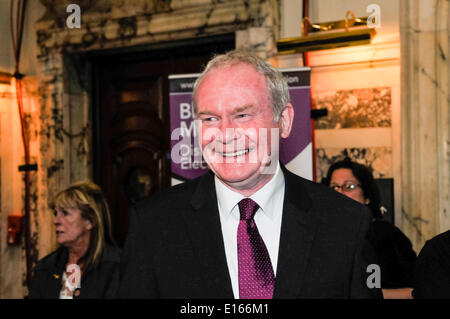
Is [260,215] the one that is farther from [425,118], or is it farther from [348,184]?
[425,118]

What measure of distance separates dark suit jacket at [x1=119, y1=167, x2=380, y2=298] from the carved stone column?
1763 mm

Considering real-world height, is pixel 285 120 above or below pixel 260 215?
above

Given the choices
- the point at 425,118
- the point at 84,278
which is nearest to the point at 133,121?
the point at 84,278

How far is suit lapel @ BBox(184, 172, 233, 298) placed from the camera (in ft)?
4.30

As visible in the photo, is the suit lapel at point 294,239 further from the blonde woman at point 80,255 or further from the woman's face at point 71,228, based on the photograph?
the woman's face at point 71,228

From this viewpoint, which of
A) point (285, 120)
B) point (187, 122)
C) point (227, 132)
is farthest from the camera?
point (187, 122)

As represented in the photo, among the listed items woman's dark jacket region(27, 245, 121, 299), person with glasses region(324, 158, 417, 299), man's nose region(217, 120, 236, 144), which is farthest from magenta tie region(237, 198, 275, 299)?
woman's dark jacket region(27, 245, 121, 299)

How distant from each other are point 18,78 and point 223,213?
3.36 meters

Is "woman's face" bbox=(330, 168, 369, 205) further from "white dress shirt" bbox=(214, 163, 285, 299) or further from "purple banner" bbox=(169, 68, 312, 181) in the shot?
"white dress shirt" bbox=(214, 163, 285, 299)

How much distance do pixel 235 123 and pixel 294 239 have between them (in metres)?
0.34

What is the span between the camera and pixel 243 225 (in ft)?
4.59

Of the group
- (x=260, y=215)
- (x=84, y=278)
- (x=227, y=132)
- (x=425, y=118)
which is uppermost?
(x=425, y=118)
